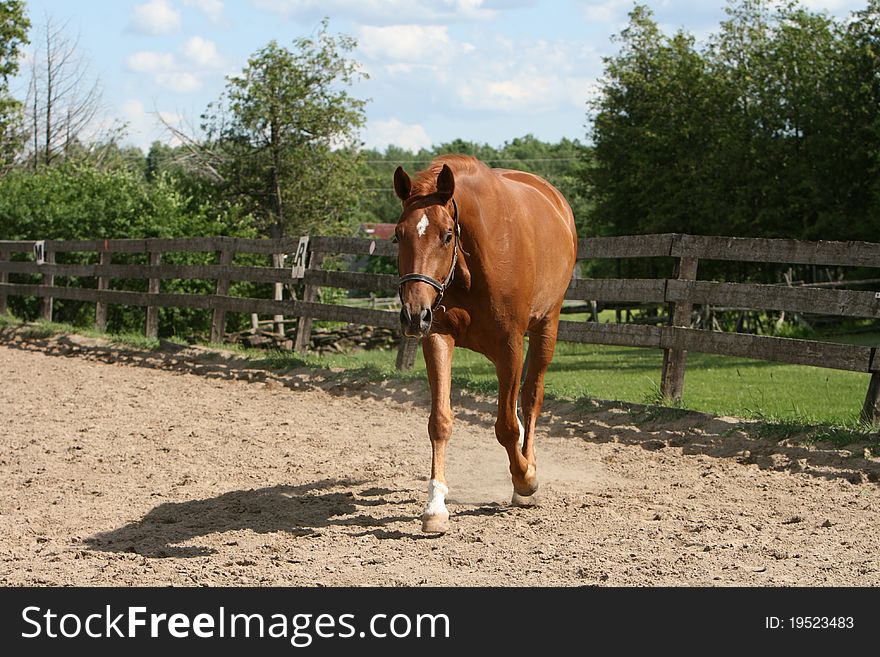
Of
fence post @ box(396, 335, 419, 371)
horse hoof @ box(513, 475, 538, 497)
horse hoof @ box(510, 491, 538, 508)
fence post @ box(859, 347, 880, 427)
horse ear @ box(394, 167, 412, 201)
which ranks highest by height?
A: horse ear @ box(394, 167, 412, 201)

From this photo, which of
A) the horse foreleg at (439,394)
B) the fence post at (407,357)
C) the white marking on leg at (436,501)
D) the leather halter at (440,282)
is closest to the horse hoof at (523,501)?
the horse foreleg at (439,394)

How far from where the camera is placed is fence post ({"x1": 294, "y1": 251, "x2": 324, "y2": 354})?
11797 millimetres

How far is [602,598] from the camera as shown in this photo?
374 centimetres

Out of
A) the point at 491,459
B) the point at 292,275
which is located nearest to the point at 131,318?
the point at 292,275

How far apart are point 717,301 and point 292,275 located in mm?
5681

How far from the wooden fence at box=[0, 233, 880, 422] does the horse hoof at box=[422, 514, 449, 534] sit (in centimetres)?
324

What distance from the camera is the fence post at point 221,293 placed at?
13094 millimetres

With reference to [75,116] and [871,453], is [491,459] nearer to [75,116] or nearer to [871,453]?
[871,453]

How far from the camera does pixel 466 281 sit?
504 cm

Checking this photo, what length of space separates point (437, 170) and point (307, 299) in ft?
23.0

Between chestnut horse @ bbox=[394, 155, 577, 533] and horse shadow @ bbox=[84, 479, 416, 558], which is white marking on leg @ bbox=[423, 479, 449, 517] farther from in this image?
horse shadow @ bbox=[84, 479, 416, 558]

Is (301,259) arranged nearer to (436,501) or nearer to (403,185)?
(403,185)

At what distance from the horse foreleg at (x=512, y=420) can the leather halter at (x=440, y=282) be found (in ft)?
1.79

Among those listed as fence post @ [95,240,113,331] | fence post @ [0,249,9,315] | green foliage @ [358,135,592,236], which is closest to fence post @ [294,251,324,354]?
fence post @ [95,240,113,331]
